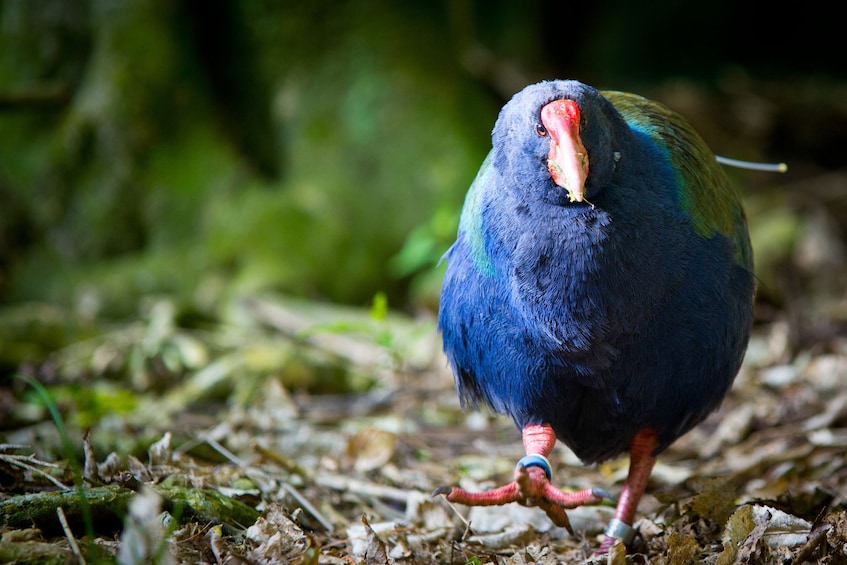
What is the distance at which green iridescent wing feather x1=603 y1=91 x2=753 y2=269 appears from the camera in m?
2.57

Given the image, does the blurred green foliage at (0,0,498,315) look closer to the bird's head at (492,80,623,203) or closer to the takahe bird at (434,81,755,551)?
the takahe bird at (434,81,755,551)

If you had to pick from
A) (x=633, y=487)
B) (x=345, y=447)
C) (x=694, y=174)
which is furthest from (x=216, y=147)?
(x=633, y=487)

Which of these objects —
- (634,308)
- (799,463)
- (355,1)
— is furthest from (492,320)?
(355,1)

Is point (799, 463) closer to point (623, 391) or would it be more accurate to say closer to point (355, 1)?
point (623, 391)

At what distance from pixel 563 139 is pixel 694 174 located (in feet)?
2.00

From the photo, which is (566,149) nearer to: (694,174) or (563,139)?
(563,139)

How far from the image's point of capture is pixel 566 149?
2.24 metres

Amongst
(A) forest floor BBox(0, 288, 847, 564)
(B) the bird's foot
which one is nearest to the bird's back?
(B) the bird's foot

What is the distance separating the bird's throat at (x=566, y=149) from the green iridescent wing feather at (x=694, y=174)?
1.42 feet

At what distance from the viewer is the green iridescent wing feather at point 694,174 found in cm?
257

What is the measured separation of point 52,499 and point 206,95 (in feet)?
13.5

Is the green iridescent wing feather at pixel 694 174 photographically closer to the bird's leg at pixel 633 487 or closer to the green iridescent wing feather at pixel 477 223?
the green iridescent wing feather at pixel 477 223

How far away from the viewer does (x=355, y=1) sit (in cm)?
566

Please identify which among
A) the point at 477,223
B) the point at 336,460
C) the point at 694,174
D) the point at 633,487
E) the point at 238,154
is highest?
the point at 694,174
